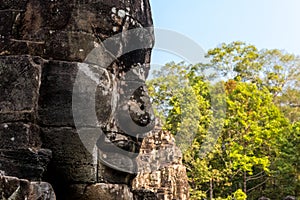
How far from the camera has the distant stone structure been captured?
291cm

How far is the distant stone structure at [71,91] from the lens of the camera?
2912 millimetres

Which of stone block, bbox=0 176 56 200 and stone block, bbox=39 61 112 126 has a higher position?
stone block, bbox=39 61 112 126

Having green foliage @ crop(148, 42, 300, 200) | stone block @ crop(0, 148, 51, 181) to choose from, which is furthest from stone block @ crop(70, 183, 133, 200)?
green foliage @ crop(148, 42, 300, 200)

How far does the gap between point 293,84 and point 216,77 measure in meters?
7.09

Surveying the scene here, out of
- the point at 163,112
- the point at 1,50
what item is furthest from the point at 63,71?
the point at 163,112

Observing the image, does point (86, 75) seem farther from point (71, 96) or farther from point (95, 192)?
point (95, 192)

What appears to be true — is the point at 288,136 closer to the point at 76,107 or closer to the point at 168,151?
the point at 168,151

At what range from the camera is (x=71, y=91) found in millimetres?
3043

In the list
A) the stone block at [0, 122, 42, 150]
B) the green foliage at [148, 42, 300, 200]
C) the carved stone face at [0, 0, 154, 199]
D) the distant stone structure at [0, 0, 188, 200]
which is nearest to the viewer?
the stone block at [0, 122, 42, 150]

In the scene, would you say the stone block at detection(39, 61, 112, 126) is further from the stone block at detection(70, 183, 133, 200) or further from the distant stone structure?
the stone block at detection(70, 183, 133, 200)

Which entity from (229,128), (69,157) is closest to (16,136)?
(69,157)

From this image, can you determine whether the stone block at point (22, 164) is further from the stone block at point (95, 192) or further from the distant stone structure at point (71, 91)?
the stone block at point (95, 192)

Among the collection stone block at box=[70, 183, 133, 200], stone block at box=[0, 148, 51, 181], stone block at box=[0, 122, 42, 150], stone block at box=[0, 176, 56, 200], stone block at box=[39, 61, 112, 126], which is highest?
stone block at box=[39, 61, 112, 126]

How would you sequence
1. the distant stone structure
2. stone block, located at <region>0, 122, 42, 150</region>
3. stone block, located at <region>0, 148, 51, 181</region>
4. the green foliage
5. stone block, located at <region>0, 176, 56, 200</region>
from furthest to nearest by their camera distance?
the green foliage → the distant stone structure → stone block, located at <region>0, 122, 42, 150</region> → stone block, located at <region>0, 148, 51, 181</region> → stone block, located at <region>0, 176, 56, 200</region>
